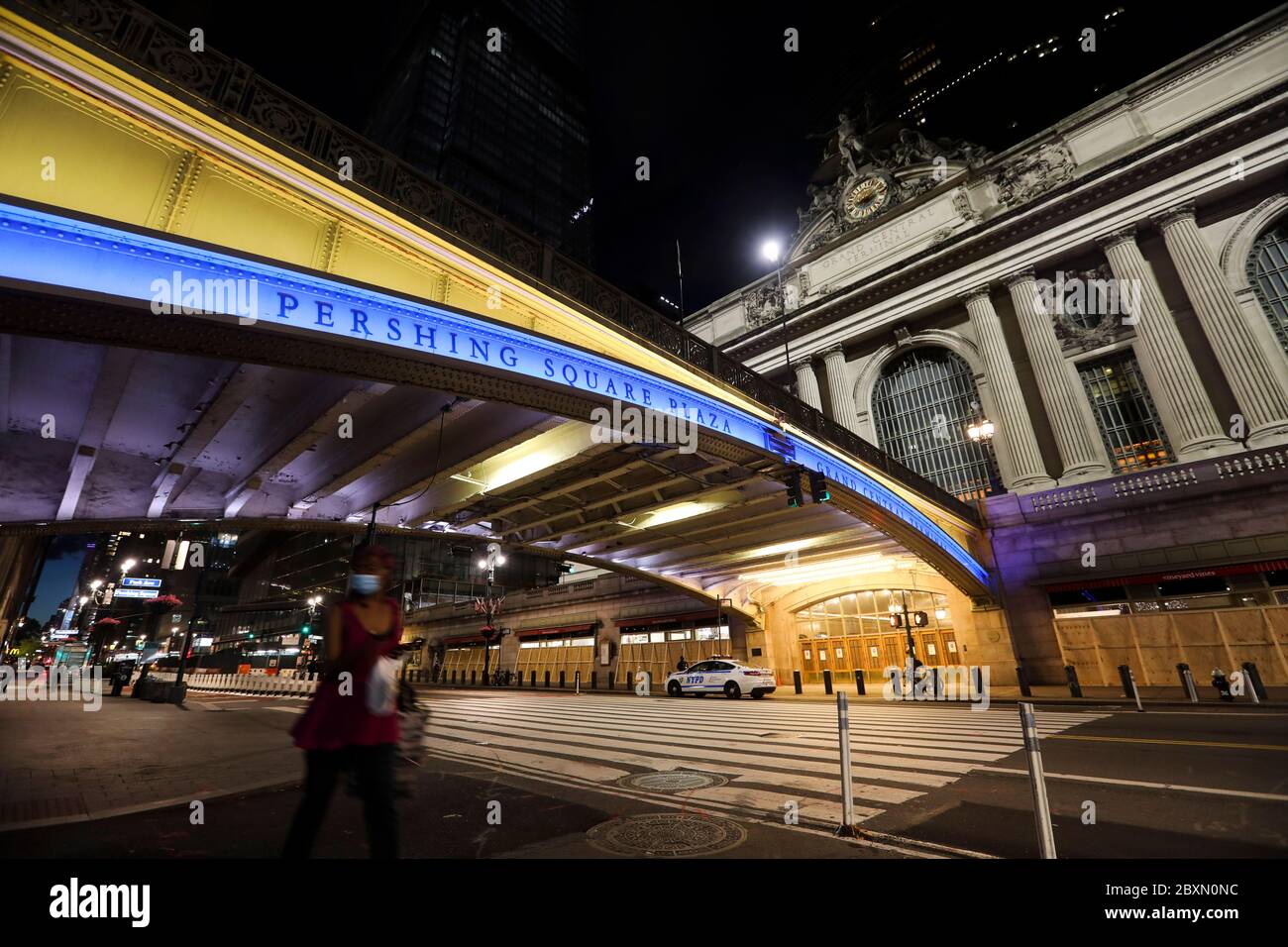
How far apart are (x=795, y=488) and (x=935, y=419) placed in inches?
878

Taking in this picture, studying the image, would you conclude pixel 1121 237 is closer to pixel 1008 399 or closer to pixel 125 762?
pixel 1008 399

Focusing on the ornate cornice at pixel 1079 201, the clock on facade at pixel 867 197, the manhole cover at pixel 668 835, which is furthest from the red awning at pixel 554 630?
the clock on facade at pixel 867 197

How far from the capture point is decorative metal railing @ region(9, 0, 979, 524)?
4.58 m

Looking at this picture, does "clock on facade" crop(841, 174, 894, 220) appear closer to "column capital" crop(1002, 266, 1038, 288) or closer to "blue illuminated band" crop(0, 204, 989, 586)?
"column capital" crop(1002, 266, 1038, 288)

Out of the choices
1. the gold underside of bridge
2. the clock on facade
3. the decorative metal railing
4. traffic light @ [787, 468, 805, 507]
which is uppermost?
the clock on facade

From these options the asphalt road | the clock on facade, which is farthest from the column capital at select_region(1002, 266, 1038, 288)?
the asphalt road

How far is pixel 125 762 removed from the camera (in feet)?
25.0

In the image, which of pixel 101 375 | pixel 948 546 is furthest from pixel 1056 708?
pixel 101 375

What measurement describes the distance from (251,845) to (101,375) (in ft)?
19.2

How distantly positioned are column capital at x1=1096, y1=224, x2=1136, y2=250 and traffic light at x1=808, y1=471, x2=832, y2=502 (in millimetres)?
24675

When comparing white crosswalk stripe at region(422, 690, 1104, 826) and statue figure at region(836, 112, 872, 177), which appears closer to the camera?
white crosswalk stripe at region(422, 690, 1104, 826)
